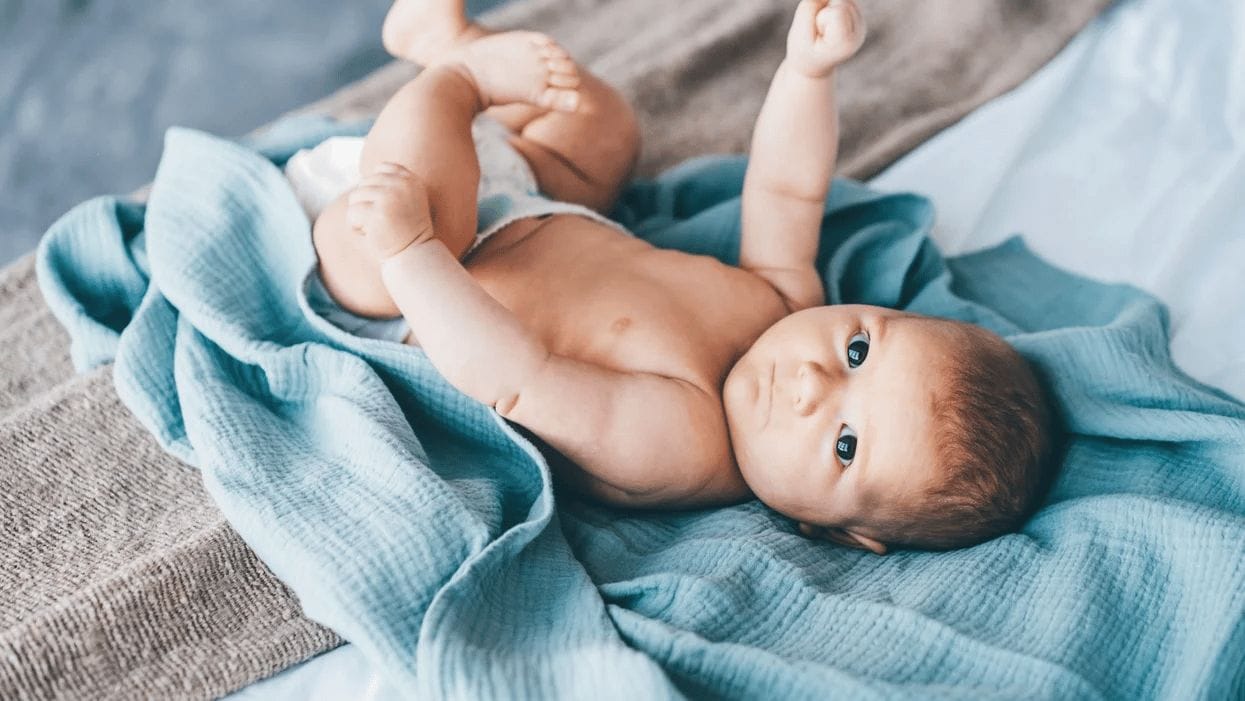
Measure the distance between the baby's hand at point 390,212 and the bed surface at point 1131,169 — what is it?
0.74m

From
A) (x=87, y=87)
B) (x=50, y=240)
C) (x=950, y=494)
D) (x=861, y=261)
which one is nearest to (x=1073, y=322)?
(x=861, y=261)

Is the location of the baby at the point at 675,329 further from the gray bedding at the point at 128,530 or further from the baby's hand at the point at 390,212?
the gray bedding at the point at 128,530

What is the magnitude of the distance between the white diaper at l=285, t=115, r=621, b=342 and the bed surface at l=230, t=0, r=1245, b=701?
1.74 ft

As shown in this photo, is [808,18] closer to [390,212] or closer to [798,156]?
[798,156]

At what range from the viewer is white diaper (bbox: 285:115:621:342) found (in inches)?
41.3

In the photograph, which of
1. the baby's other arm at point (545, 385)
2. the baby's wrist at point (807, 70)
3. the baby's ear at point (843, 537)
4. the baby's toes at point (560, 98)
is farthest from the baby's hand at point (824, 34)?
the baby's ear at point (843, 537)

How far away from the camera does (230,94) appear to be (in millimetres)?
1459

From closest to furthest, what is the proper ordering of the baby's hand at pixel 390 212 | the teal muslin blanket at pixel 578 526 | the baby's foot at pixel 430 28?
the teal muslin blanket at pixel 578 526, the baby's hand at pixel 390 212, the baby's foot at pixel 430 28

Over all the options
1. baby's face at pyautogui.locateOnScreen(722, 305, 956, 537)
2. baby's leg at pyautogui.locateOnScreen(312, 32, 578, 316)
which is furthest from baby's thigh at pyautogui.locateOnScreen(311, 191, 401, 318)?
baby's face at pyautogui.locateOnScreen(722, 305, 956, 537)

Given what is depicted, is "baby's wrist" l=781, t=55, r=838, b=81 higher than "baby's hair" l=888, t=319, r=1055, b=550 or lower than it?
higher

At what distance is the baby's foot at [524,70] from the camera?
105 cm

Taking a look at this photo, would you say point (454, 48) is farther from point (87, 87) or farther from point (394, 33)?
point (87, 87)

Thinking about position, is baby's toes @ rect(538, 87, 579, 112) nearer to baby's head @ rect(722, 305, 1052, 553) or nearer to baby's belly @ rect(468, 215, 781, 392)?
baby's belly @ rect(468, 215, 781, 392)

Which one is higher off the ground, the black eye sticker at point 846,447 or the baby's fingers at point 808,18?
the baby's fingers at point 808,18
